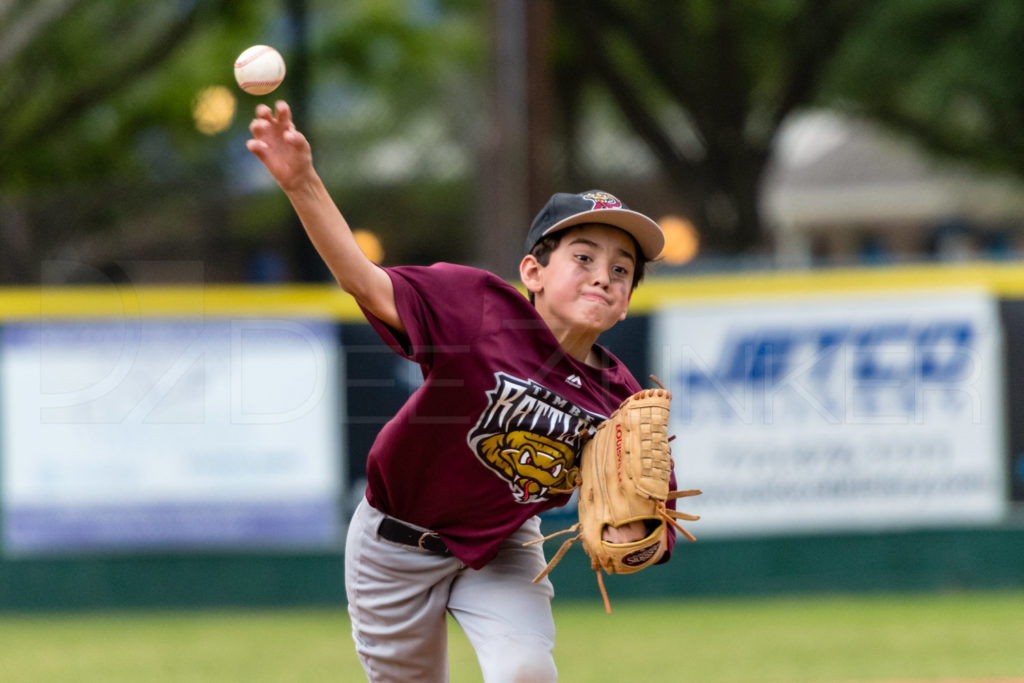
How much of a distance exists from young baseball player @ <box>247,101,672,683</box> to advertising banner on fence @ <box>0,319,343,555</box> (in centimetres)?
318

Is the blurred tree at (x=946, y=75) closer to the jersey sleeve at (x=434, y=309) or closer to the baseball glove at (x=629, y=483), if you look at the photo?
the baseball glove at (x=629, y=483)

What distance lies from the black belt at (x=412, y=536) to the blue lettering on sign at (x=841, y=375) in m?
3.52

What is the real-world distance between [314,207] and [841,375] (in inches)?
176

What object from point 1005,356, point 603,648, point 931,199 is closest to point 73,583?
point 603,648

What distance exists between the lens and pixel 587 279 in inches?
115

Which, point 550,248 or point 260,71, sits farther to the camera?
point 550,248

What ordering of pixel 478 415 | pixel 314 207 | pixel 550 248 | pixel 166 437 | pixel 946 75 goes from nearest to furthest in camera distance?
pixel 314 207
pixel 478 415
pixel 550 248
pixel 166 437
pixel 946 75

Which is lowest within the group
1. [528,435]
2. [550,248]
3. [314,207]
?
[528,435]

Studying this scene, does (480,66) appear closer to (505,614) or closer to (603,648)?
(603,648)

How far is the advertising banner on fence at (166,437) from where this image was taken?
6.25 m

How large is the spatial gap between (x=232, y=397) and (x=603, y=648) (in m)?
2.20

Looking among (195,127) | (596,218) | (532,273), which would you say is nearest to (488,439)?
(532,273)

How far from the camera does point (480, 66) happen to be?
9.61m

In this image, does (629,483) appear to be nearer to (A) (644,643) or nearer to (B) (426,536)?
(B) (426,536)
